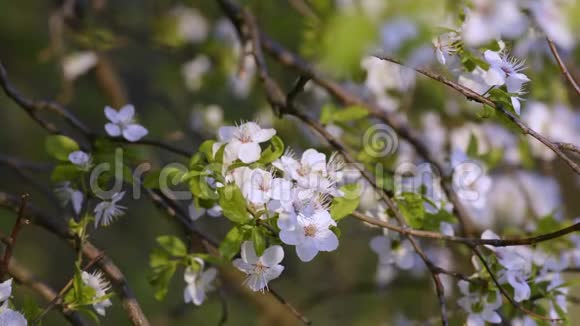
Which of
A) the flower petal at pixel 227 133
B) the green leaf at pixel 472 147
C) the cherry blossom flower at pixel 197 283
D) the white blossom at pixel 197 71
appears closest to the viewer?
the flower petal at pixel 227 133

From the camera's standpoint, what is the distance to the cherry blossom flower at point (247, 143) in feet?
2.59

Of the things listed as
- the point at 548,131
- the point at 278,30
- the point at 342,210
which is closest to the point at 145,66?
the point at 278,30

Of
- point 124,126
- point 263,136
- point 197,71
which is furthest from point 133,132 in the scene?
point 197,71

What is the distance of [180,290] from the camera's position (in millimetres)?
2189

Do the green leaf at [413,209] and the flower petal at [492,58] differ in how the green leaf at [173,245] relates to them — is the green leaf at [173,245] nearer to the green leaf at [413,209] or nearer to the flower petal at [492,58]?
the green leaf at [413,209]

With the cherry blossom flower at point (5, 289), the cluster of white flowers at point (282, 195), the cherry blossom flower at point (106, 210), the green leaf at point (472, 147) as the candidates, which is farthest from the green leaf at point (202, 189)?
the green leaf at point (472, 147)

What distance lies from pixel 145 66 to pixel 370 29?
81.9 inches

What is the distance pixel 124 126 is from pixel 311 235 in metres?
0.34

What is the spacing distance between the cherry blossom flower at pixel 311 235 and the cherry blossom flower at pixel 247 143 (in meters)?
0.09

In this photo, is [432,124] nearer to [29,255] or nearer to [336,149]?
[336,149]

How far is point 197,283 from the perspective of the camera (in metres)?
0.97

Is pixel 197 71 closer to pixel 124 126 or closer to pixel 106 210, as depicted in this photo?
pixel 124 126

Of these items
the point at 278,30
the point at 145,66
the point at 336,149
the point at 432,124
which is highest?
the point at 336,149

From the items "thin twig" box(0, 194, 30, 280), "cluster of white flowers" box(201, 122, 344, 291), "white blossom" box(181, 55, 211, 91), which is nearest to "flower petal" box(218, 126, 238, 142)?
"cluster of white flowers" box(201, 122, 344, 291)
